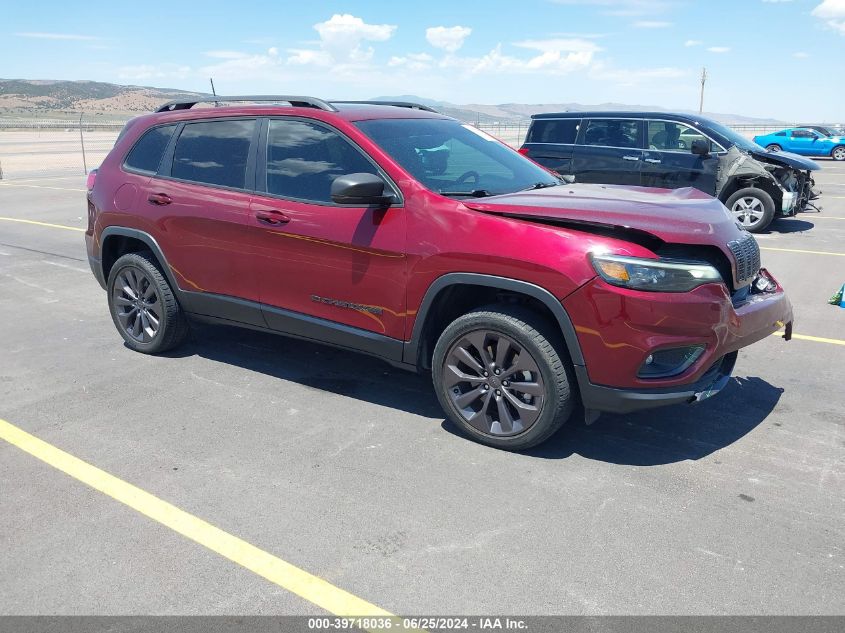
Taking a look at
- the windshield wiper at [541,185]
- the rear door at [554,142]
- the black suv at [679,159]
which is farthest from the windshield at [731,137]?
the windshield wiper at [541,185]

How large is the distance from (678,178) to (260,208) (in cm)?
821

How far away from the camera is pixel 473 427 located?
403 cm

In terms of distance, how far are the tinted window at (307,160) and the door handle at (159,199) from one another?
93cm

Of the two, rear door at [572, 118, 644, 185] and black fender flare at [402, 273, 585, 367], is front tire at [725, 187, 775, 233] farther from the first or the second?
black fender flare at [402, 273, 585, 367]

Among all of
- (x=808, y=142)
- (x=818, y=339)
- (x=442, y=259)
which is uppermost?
(x=808, y=142)

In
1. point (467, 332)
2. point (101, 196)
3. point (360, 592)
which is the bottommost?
point (360, 592)

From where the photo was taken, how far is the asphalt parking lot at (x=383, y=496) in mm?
2801

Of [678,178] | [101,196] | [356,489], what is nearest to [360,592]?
[356,489]

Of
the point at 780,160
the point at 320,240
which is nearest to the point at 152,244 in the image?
the point at 320,240

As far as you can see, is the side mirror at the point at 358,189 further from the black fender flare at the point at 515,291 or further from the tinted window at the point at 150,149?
the tinted window at the point at 150,149

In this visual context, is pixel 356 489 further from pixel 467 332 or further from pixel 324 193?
pixel 324 193

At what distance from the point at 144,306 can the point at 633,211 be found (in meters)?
3.65

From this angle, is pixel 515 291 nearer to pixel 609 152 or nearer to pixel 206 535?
pixel 206 535

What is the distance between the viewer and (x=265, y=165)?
468 centimetres
